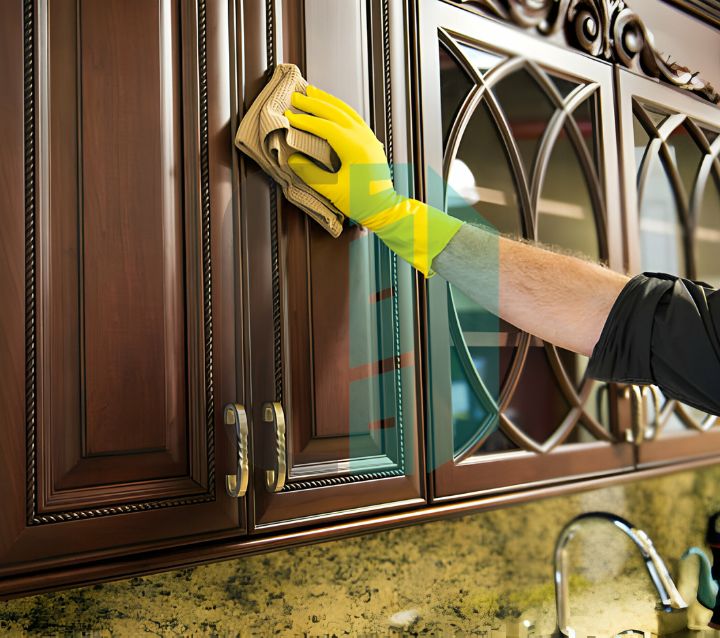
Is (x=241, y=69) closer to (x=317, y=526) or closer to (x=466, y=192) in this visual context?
(x=466, y=192)

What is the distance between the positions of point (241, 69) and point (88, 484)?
1.83ft

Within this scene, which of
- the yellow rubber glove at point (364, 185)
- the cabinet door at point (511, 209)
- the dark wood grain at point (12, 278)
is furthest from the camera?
the cabinet door at point (511, 209)

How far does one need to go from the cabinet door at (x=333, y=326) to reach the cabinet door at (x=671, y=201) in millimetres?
635

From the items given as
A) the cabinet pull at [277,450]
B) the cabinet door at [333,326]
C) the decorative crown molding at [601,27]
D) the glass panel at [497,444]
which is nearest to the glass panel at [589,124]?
the decorative crown molding at [601,27]

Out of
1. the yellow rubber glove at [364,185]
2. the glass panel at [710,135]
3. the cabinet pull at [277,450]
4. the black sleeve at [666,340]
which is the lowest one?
the cabinet pull at [277,450]

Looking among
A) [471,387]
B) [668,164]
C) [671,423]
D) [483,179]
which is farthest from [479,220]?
[671,423]

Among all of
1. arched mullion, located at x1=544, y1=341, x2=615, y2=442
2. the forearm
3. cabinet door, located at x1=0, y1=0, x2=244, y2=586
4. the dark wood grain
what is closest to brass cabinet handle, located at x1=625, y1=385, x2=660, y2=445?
arched mullion, located at x1=544, y1=341, x2=615, y2=442

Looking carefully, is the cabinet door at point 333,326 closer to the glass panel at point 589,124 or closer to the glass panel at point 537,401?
the glass panel at point 537,401

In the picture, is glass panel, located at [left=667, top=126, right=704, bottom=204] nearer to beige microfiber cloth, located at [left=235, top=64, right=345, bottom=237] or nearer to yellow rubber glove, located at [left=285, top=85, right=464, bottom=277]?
yellow rubber glove, located at [left=285, top=85, right=464, bottom=277]

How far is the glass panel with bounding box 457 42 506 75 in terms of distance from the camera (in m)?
1.24

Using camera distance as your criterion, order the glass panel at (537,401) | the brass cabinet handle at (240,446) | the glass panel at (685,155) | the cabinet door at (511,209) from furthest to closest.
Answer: the glass panel at (685,155)
the glass panel at (537,401)
the cabinet door at (511,209)
the brass cabinet handle at (240,446)

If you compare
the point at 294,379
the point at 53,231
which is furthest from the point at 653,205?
the point at 53,231

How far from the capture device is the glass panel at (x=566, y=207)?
1.37m

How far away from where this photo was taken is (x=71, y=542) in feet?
2.62
